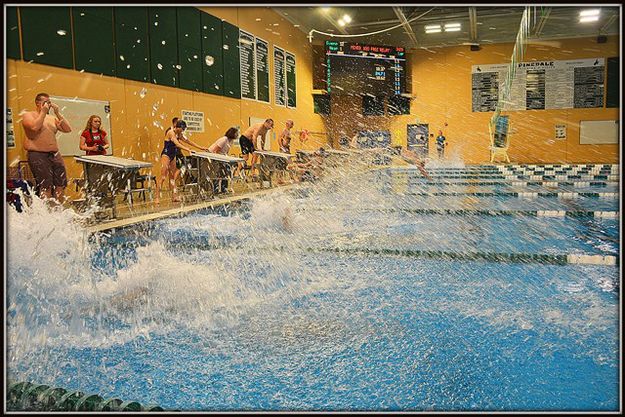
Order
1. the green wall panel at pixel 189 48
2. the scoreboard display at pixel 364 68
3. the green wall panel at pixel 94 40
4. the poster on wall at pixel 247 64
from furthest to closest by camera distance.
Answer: the scoreboard display at pixel 364 68
the poster on wall at pixel 247 64
the green wall panel at pixel 189 48
the green wall panel at pixel 94 40

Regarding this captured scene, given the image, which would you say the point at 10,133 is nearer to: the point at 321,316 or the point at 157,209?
the point at 157,209

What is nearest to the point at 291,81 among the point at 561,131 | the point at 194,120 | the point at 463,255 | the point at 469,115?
the point at 194,120

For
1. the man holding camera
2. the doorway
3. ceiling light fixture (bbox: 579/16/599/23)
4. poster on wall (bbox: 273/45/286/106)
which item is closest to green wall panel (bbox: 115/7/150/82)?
the man holding camera

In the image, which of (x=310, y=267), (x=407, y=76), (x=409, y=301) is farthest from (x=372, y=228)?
(x=407, y=76)

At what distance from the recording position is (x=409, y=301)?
259 cm

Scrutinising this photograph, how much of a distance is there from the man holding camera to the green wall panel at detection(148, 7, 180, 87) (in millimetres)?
3064

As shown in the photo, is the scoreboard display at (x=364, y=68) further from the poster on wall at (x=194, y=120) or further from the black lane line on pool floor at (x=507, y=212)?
the black lane line on pool floor at (x=507, y=212)

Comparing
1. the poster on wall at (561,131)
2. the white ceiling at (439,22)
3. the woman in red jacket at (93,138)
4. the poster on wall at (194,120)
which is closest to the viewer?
the woman in red jacket at (93,138)

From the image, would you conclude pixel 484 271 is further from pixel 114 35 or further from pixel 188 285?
pixel 114 35

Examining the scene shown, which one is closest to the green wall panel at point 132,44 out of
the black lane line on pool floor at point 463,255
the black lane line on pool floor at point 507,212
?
the black lane line on pool floor at point 507,212

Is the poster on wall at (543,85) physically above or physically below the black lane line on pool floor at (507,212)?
above

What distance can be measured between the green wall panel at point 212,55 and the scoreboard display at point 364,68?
461cm

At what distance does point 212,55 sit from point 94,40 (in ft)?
9.99

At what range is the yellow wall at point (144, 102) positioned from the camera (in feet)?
19.2
